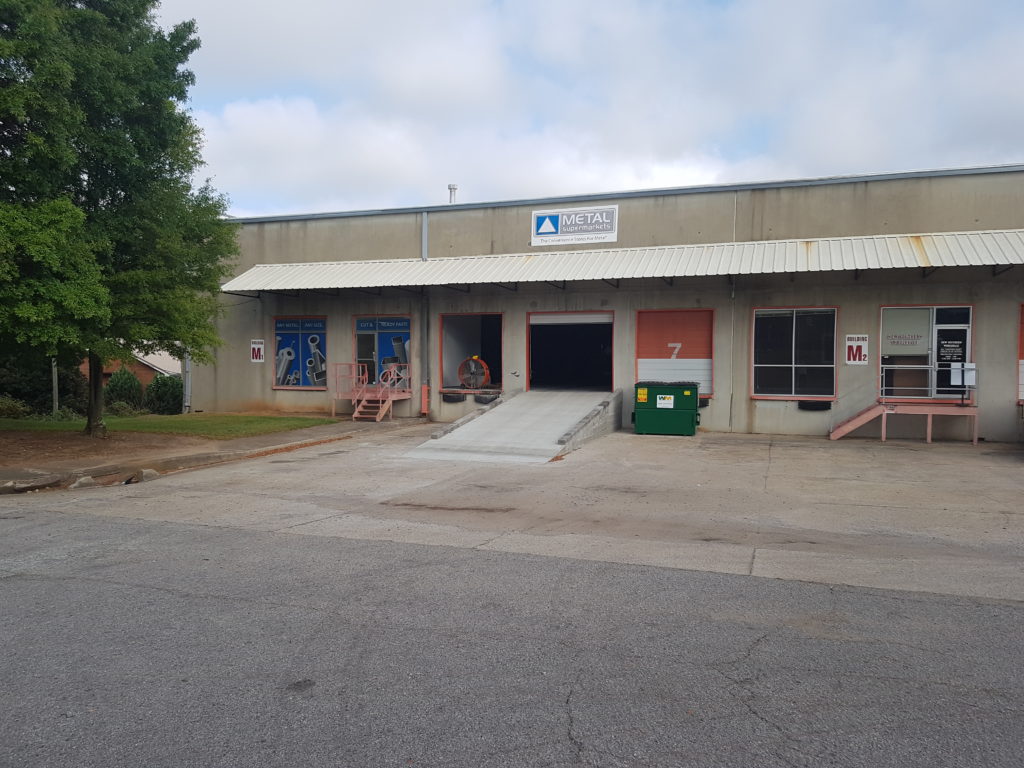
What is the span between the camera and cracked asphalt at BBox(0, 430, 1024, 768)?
3553 millimetres

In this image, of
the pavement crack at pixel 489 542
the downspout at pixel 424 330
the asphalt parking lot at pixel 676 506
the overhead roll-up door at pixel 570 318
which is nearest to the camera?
the asphalt parking lot at pixel 676 506

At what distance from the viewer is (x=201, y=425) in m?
19.5

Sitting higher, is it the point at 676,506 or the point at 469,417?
the point at 469,417

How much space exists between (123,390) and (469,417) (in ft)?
57.7

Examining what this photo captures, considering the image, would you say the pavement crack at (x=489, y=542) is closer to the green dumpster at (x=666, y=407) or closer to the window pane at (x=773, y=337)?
the green dumpster at (x=666, y=407)

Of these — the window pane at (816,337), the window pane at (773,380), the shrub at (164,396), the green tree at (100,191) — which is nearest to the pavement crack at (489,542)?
the green tree at (100,191)

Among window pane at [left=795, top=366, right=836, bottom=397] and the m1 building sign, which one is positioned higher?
the m1 building sign

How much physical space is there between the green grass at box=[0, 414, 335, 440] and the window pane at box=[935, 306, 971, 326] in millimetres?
15881

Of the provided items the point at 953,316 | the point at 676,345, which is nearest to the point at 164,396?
the point at 676,345

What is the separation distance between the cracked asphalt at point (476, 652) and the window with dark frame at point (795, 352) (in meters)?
10.6

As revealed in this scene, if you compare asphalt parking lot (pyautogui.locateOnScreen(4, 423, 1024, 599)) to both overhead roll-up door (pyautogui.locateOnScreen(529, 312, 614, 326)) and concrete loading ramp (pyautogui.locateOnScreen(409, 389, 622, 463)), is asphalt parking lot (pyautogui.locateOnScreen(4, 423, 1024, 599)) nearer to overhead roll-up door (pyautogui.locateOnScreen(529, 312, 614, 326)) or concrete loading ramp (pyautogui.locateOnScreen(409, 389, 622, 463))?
concrete loading ramp (pyautogui.locateOnScreen(409, 389, 622, 463))

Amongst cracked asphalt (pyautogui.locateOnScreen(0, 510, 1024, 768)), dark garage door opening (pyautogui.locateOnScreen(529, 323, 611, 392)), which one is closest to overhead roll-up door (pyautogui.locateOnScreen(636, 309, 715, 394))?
dark garage door opening (pyautogui.locateOnScreen(529, 323, 611, 392))

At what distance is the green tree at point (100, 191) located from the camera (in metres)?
11.4

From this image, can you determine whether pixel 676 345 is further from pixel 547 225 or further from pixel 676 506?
pixel 676 506
